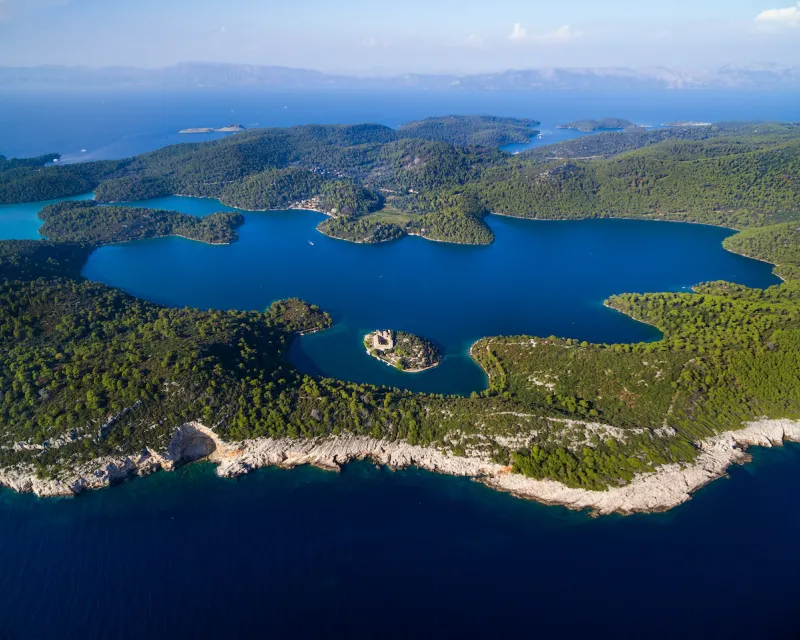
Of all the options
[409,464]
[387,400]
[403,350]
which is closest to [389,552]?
[409,464]

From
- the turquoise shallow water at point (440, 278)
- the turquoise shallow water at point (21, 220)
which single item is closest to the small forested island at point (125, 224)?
the turquoise shallow water at point (21, 220)

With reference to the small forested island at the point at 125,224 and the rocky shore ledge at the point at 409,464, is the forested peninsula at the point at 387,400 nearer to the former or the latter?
the rocky shore ledge at the point at 409,464

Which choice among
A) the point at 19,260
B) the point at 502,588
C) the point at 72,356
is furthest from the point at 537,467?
the point at 19,260

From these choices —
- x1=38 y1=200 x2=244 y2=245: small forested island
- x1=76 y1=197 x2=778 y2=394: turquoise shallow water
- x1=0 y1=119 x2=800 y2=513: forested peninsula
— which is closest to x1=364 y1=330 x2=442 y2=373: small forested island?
x1=76 y1=197 x2=778 y2=394: turquoise shallow water

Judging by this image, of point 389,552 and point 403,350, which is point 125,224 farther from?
point 389,552

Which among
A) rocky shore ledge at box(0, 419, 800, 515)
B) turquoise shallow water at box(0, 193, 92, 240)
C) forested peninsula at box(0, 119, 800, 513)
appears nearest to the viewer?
rocky shore ledge at box(0, 419, 800, 515)

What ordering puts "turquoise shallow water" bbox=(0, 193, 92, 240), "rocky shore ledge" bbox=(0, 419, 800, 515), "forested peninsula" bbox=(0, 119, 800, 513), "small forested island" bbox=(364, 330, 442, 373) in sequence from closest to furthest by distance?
"rocky shore ledge" bbox=(0, 419, 800, 515), "forested peninsula" bbox=(0, 119, 800, 513), "small forested island" bbox=(364, 330, 442, 373), "turquoise shallow water" bbox=(0, 193, 92, 240)

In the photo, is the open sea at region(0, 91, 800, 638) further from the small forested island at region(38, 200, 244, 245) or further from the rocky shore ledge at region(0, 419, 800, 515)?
the small forested island at region(38, 200, 244, 245)
